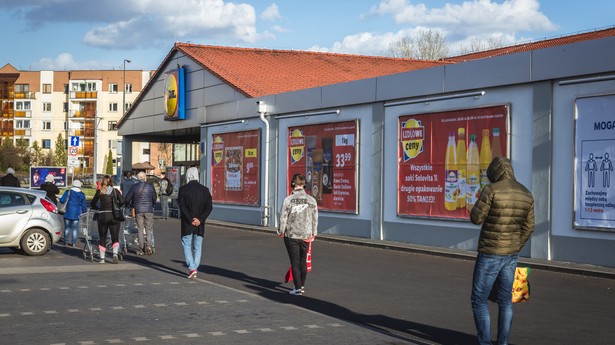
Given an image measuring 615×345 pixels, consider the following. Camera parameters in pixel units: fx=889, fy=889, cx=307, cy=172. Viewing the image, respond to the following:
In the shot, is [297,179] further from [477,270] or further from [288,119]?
[288,119]

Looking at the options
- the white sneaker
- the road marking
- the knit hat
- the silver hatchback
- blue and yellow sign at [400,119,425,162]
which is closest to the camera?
the white sneaker

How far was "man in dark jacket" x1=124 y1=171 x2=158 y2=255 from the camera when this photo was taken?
62.0 ft

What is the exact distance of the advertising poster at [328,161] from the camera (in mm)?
24969

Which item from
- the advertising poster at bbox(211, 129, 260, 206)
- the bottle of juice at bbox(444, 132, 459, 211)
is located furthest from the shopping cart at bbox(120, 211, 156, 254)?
the advertising poster at bbox(211, 129, 260, 206)

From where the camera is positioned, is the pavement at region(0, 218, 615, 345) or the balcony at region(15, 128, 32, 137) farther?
the balcony at region(15, 128, 32, 137)

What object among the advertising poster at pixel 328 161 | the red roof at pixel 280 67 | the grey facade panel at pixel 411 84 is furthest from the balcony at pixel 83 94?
the grey facade panel at pixel 411 84

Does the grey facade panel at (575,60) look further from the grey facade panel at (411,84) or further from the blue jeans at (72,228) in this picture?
the blue jeans at (72,228)

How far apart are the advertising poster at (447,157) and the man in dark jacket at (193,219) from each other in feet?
23.6

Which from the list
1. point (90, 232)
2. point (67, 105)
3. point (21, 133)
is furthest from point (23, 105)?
point (90, 232)

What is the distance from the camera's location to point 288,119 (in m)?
28.8

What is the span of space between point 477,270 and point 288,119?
20.9 m

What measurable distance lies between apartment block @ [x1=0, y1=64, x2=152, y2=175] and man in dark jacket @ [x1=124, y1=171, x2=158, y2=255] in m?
95.0

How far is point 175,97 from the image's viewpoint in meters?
39.0

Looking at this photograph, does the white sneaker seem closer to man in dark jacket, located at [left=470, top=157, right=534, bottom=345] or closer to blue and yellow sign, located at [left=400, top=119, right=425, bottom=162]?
man in dark jacket, located at [left=470, top=157, right=534, bottom=345]
